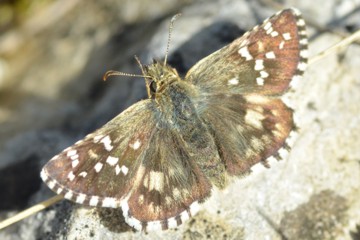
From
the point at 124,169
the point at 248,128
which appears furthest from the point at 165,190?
the point at 248,128

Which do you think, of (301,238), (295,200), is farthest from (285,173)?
(301,238)

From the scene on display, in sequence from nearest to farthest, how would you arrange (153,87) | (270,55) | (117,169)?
(117,169), (270,55), (153,87)

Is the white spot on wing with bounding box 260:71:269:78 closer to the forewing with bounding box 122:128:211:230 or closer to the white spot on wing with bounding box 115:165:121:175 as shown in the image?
the forewing with bounding box 122:128:211:230

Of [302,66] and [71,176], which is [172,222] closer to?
[71,176]

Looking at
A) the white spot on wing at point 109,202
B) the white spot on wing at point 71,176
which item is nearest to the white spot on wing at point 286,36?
the white spot on wing at point 109,202

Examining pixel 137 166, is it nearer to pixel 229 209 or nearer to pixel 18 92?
pixel 229 209

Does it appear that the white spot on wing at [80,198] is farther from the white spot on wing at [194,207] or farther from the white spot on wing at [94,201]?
the white spot on wing at [194,207]
